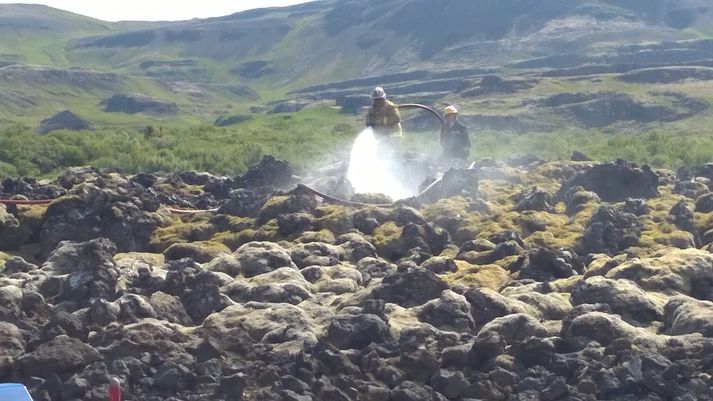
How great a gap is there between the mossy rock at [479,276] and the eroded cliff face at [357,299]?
7cm

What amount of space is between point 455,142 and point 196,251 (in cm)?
1463

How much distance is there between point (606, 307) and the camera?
69.2 ft

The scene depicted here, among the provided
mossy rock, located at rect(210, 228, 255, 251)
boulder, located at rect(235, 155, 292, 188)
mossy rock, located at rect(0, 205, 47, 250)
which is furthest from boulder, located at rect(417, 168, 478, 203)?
mossy rock, located at rect(0, 205, 47, 250)

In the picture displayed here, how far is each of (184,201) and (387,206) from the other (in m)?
7.28

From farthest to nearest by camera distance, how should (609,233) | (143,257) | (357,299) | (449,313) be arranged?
(609,233) → (143,257) → (357,299) → (449,313)

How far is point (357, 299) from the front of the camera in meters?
22.3

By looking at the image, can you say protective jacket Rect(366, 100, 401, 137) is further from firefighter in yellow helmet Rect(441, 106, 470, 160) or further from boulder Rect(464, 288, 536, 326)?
boulder Rect(464, 288, 536, 326)

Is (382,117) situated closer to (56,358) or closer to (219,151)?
(56,358)

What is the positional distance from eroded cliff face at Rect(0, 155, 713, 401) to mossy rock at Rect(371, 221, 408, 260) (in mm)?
50

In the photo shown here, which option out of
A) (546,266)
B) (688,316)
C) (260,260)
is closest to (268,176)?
(260,260)

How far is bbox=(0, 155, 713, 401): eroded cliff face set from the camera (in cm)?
1852

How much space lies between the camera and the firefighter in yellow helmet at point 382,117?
3712 centimetres

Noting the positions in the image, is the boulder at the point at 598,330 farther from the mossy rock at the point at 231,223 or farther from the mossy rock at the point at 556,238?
the mossy rock at the point at 231,223

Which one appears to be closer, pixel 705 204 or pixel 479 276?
pixel 479 276
